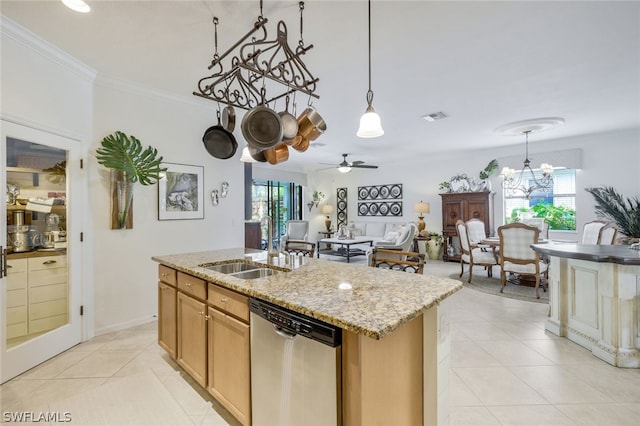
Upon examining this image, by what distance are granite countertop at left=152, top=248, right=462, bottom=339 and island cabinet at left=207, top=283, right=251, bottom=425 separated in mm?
109

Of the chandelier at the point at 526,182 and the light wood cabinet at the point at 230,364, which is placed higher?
the chandelier at the point at 526,182

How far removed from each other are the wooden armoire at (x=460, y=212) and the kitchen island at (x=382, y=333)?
533cm

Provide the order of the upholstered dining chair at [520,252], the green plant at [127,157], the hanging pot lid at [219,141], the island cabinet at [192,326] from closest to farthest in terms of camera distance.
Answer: the island cabinet at [192,326] < the hanging pot lid at [219,141] < the green plant at [127,157] < the upholstered dining chair at [520,252]

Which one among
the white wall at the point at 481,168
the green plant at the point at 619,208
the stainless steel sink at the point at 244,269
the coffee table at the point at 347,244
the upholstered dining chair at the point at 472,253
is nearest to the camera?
the stainless steel sink at the point at 244,269

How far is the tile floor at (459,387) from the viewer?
5.94ft

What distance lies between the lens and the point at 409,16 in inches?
82.7

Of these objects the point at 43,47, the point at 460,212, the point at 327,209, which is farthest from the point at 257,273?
the point at 327,209

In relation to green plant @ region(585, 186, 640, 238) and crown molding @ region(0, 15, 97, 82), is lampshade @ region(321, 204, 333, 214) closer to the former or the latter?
green plant @ region(585, 186, 640, 238)

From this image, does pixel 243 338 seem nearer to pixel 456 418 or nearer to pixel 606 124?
pixel 456 418

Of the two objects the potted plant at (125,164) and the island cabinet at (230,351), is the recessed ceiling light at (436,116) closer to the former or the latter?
the potted plant at (125,164)

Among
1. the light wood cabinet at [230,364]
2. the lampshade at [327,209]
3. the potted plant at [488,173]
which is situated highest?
the potted plant at [488,173]

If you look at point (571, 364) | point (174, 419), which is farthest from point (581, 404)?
point (174, 419)

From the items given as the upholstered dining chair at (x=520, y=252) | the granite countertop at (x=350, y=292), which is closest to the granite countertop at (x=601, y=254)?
the upholstered dining chair at (x=520, y=252)

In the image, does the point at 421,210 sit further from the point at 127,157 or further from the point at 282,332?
the point at 282,332
